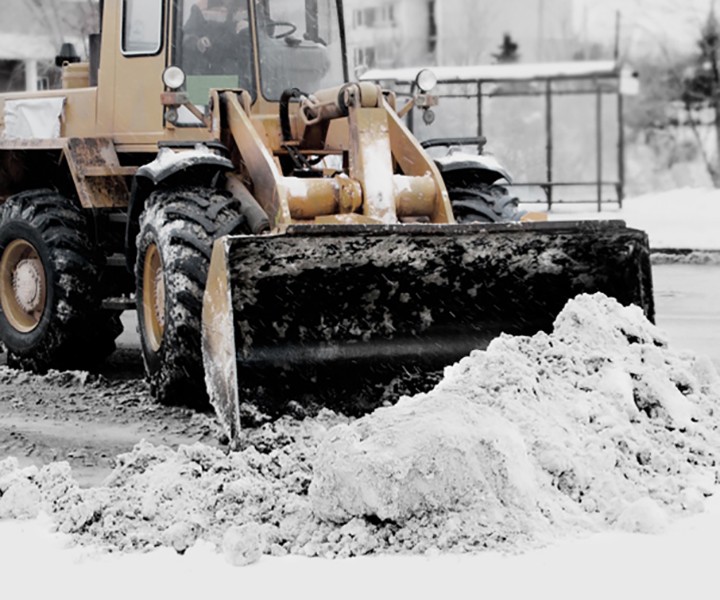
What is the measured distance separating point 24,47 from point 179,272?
90.9 feet

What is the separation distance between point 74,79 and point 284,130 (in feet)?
7.14

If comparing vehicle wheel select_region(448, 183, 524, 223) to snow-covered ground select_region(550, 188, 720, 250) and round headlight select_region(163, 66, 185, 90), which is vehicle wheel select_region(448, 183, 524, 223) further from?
snow-covered ground select_region(550, 188, 720, 250)

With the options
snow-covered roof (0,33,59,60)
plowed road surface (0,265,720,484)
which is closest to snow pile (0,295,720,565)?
plowed road surface (0,265,720,484)

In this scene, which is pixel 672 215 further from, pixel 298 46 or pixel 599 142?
pixel 298 46

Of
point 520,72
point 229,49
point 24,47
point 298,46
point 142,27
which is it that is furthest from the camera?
point 24,47

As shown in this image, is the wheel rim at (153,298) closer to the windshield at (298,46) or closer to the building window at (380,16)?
the windshield at (298,46)

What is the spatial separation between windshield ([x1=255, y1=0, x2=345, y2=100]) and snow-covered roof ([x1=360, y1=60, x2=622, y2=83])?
13576 millimetres

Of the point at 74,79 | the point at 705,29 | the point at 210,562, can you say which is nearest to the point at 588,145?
the point at 705,29

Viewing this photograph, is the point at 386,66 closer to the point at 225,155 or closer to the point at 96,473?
the point at 225,155

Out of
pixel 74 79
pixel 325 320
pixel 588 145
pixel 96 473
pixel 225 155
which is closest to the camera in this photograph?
pixel 96 473

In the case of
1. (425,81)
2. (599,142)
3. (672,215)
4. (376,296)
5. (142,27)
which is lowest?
(672,215)

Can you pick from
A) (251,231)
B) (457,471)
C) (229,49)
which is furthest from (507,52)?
(457,471)

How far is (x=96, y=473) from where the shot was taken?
591cm

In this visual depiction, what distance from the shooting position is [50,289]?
830 cm
